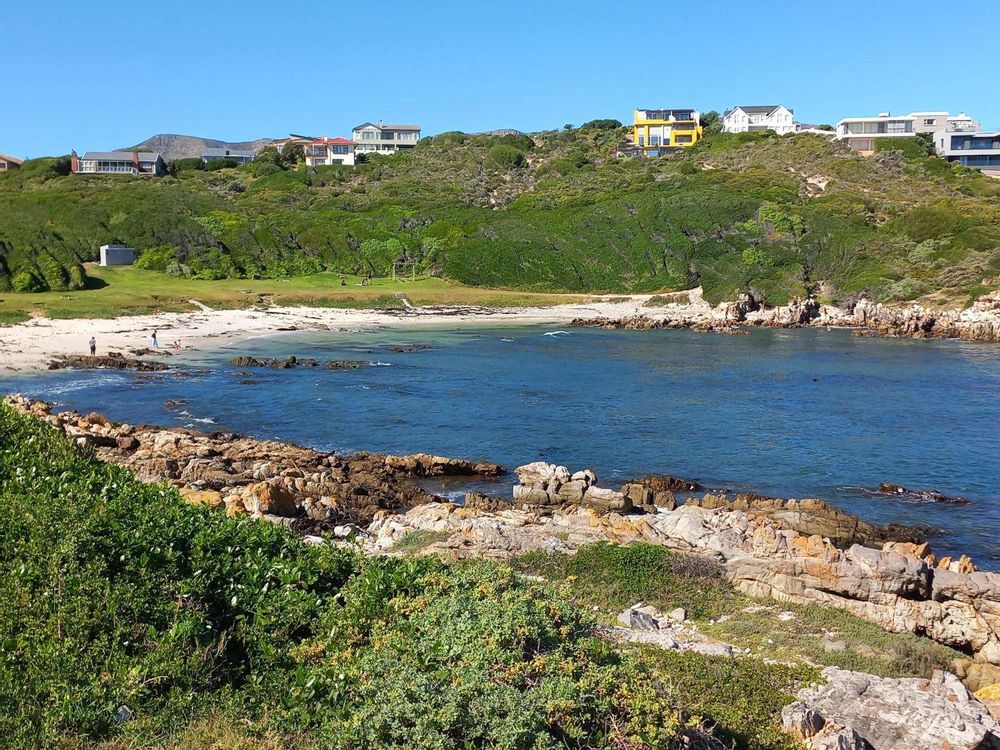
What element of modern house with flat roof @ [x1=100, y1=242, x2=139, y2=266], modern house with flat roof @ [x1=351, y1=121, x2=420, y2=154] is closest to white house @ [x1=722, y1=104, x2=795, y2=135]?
modern house with flat roof @ [x1=351, y1=121, x2=420, y2=154]

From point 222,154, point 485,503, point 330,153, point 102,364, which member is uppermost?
point 222,154

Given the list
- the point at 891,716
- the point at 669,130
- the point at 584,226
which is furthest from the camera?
the point at 669,130

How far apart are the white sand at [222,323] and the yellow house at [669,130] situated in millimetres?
70425

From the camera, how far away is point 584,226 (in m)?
96.5

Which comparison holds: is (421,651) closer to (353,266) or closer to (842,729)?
(842,729)

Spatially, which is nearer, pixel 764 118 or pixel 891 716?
pixel 891 716

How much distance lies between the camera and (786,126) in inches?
5733

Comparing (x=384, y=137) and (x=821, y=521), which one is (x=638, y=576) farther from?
(x=384, y=137)

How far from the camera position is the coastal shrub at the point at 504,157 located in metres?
135

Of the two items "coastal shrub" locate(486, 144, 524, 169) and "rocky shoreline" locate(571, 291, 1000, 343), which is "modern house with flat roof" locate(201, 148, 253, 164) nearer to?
"coastal shrub" locate(486, 144, 524, 169)

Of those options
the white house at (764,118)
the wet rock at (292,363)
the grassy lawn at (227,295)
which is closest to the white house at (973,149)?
the white house at (764,118)

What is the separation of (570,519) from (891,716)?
967 cm

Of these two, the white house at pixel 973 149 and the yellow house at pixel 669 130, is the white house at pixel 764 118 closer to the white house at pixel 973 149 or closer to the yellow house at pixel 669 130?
the yellow house at pixel 669 130

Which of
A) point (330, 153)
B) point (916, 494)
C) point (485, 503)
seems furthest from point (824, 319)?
point (330, 153)
